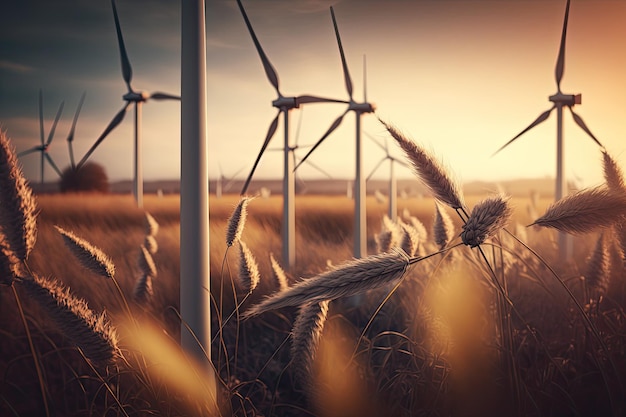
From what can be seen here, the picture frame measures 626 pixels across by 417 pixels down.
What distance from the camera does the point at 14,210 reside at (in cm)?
182

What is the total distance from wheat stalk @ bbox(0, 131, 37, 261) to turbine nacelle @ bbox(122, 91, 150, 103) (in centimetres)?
549

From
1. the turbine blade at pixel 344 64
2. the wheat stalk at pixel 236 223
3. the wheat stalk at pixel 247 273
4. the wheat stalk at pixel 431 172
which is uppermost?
the turbine blade at pixel 344 64

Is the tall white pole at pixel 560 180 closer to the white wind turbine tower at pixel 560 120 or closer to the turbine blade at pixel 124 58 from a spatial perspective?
the white wind turbine tower at pixel 560 120

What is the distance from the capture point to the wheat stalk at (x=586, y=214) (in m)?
1.93

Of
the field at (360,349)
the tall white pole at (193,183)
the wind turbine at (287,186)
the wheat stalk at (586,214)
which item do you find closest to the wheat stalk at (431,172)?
the field at (360,349)

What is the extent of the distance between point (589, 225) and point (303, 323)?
1.12 meters

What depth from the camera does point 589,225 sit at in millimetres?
1939

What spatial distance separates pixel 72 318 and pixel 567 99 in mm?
5527

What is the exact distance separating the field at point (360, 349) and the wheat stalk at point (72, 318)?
5 cm

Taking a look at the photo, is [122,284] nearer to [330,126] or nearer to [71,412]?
[71,412]

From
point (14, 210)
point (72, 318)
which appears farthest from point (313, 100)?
point (72, 318)

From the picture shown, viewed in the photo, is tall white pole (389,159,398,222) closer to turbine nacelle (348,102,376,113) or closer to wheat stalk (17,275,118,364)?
turbine nacelle (348,102,376,113)

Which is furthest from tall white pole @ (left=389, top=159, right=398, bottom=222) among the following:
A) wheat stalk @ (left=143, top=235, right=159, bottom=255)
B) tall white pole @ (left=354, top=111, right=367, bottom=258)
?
wheat stalk @ (left=143, top=235, right=159, bottom=255)

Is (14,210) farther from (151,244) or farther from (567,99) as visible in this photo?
(567,99)
